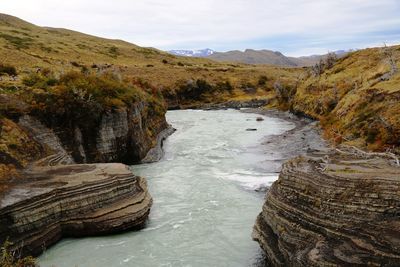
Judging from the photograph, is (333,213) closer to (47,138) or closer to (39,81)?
(47,138)

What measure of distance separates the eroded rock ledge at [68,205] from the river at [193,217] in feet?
2.14

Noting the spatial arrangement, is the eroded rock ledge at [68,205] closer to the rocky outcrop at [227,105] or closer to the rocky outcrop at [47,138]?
the rocky outcrop at [47,138]

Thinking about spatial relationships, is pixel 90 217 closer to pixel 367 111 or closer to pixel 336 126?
pixel 367 111

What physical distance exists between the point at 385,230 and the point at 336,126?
37.8m

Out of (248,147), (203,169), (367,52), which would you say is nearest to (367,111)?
(248,147)

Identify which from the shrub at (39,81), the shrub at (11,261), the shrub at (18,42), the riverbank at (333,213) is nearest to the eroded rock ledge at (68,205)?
the shrub at (11,261)

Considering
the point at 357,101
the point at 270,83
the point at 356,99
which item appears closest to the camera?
the point at 357,101

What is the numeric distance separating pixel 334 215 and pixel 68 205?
1287cm

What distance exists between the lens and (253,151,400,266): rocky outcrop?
1311cm

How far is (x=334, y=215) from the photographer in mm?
14656

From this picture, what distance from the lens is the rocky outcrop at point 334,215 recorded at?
1311 centimetres

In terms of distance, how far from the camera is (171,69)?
117250 millimetres

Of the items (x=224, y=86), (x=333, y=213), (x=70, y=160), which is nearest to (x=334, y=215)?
(x=333, y=213)

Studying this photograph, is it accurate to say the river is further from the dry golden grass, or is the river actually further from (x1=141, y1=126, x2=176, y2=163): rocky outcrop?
the dry golden grass
